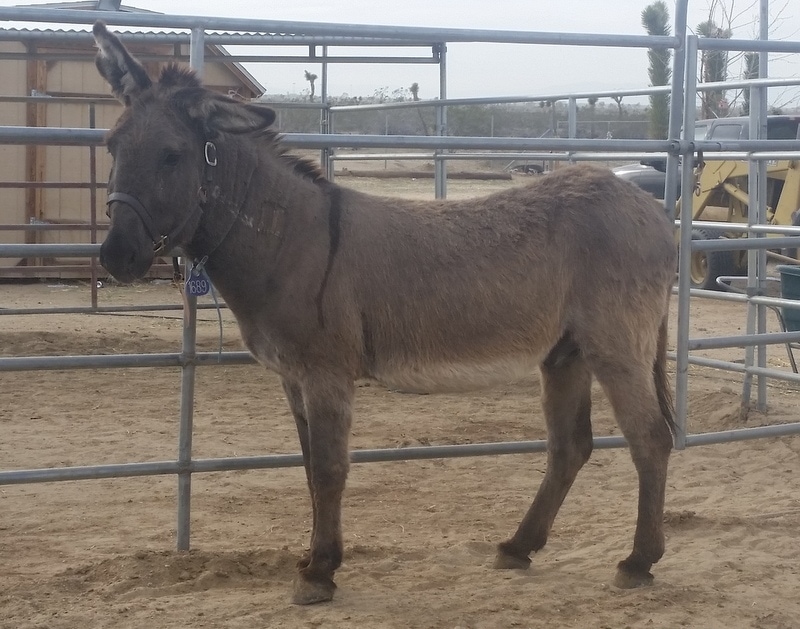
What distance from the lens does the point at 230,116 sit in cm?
343

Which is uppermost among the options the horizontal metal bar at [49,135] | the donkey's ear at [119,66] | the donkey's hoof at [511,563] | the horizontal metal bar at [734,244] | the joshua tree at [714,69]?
the joshua tree at [714,69]

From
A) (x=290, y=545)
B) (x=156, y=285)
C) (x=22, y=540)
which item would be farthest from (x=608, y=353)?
(x=156, y=285)

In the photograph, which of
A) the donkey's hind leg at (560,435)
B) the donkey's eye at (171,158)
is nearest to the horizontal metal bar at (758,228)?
the donkey's hind leg at (560,435)

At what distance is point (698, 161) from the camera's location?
4.60 meters

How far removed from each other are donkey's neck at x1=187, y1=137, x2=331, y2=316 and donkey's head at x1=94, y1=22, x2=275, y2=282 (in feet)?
0.26

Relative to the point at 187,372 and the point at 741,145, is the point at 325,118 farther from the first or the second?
the point at 187,372

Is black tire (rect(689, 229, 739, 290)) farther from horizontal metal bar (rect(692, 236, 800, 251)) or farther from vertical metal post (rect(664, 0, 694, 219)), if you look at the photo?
vertical metal post (rect(664, 0, 694, 219))

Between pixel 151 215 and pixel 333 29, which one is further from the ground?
pixel 333 29

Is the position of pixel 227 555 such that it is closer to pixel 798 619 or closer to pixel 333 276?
pixel 333 276

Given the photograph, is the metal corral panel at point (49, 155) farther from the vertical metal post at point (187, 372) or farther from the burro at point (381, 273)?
the burro at point (381, 273)

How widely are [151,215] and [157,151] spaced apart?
240 mm

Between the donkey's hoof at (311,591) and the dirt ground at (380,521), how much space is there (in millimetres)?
46

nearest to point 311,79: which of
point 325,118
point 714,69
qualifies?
point 325,118

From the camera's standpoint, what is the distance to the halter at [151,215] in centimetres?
327
